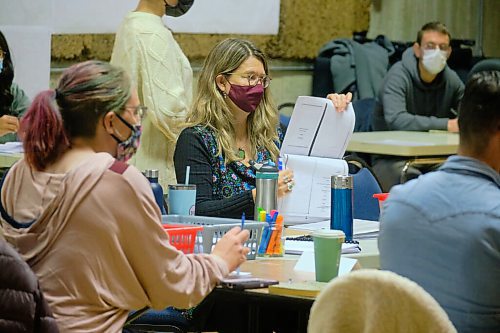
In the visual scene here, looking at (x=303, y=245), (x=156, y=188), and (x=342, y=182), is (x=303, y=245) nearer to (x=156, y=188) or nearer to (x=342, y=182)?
(x=342, y=182)

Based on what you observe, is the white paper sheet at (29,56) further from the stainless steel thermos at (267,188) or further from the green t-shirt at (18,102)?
the stainless steel thermos at (267,188)

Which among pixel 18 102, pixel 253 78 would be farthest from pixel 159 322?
pixel 18 102

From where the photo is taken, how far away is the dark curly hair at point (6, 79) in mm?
5071

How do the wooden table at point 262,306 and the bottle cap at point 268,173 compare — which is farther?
the bottle cap at point 268,173

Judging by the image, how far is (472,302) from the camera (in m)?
2.41

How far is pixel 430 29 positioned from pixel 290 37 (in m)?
1.13

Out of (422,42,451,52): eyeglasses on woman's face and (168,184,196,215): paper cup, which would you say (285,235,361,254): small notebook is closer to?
(168,184,196,215): paper cup

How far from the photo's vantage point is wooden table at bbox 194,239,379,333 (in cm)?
286

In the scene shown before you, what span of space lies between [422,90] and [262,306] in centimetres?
478

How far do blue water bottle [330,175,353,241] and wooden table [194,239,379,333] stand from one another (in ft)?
0.26

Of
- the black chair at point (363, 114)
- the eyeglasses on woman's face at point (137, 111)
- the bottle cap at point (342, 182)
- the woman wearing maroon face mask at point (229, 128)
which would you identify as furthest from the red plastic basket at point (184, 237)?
the black chair at point (363, 114)

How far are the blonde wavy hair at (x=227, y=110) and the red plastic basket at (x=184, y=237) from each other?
3.04 feet

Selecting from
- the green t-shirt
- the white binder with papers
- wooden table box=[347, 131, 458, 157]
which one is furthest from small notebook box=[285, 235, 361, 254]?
wooden table box=[347, 131, 458, 157]

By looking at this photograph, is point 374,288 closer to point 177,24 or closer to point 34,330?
point 34,330
